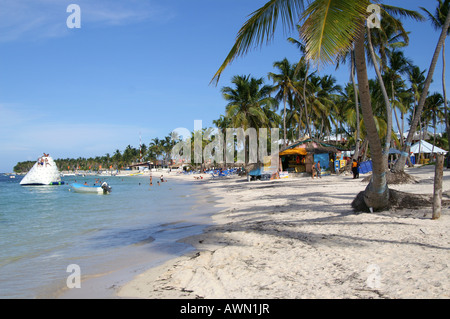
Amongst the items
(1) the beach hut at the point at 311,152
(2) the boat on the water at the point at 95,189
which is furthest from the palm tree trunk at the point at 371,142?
(2) the boat on the water at the point at 95,189

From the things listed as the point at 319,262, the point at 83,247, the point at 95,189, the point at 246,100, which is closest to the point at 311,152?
the point at 246,100

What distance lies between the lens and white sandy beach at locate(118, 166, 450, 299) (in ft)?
13.3

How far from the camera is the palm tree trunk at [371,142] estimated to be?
6.31 meters

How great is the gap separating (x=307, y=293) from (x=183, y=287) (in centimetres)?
177

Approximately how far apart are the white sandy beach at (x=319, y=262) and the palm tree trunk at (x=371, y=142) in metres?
0.36

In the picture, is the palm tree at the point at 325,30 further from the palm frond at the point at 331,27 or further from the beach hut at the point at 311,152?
the beach hut at the point at 311,152

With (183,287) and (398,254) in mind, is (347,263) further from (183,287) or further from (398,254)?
(183,287)

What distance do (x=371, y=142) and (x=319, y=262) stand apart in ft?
10.5

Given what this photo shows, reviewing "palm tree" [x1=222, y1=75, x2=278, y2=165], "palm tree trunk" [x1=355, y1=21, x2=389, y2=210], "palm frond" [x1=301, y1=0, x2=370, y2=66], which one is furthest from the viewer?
"palm tree" [x1=222, y1=75, x2=278, y2=165]

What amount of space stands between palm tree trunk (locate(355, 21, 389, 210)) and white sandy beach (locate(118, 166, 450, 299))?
36cm

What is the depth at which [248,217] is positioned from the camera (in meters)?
10.3

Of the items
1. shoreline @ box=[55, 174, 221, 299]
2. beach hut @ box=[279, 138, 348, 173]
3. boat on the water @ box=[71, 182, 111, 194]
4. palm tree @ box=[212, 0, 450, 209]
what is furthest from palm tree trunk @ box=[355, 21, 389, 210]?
boat on the water @ box=[71, 182, 111, 194]

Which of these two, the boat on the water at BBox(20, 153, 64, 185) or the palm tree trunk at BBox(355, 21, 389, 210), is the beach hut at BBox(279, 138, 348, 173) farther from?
the boat on the water at BBox(20, 153, 64, 185)

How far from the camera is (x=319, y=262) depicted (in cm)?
507
